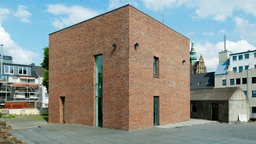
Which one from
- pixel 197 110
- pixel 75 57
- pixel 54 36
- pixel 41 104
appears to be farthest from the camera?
pixel 41 104

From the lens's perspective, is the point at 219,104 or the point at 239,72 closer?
the point at 219,104

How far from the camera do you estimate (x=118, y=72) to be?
18844 mm

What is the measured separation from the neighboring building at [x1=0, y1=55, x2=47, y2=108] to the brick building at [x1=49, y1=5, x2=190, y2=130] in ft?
125

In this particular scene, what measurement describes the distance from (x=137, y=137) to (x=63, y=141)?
13.6 ft

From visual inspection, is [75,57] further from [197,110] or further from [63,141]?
[197,110]

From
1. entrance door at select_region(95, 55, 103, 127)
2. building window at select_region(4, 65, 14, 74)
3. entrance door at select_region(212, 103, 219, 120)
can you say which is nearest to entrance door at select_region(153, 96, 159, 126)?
entrance door at select_region(95, 55, 103, 127)

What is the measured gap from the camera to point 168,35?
23875mm

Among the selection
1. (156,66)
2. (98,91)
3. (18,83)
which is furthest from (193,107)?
(18,83)

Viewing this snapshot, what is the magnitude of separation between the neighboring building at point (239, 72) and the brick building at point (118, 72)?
97.6 feet

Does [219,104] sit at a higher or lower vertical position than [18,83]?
lower

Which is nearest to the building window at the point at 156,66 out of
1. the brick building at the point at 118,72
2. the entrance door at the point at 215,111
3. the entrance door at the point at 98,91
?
the brick building at the point at 118,72

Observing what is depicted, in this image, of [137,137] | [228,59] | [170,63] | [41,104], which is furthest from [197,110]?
[41,104]

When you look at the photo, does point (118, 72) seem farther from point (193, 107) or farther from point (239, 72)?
point (239, 72)

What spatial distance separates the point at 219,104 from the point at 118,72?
1533 centimetres
